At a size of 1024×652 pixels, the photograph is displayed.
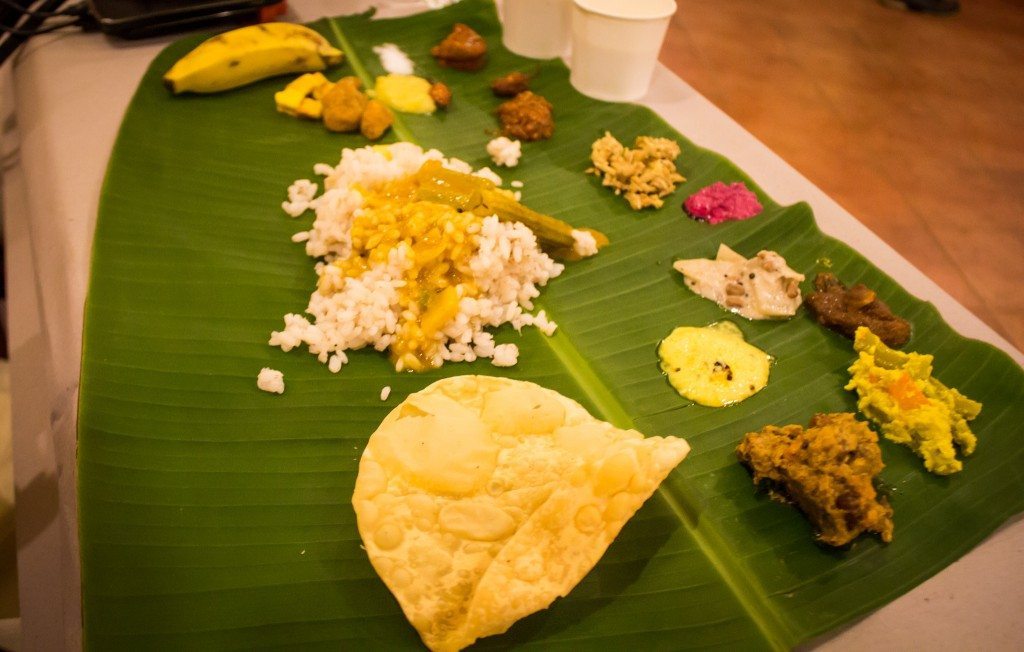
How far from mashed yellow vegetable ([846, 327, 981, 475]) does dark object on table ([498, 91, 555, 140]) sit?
2262mm

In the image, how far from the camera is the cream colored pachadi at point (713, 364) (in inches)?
108

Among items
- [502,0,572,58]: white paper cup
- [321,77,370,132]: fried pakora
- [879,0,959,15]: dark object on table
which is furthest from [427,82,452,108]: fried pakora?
[879,0,959,15]: dark object on table

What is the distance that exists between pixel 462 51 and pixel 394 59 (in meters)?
0.51

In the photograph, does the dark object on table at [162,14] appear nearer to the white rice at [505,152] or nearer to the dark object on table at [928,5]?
the white rice at [505,152]

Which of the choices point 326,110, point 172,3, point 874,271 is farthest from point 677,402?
point 172,3

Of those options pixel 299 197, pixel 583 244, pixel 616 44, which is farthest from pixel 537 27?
pixel 299 197

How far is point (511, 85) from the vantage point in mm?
4262

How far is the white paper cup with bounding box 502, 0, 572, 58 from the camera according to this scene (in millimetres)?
4559

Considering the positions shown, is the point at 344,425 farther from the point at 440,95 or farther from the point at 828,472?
the point at 440,95

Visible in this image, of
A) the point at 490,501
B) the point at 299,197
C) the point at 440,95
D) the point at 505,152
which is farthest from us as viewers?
the point at 440,95

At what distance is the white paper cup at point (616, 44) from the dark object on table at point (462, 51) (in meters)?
Result: 0.68

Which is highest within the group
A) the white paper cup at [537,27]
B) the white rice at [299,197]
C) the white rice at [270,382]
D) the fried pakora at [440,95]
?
the white paper cup at [537,27]

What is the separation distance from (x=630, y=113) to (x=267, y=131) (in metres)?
2.29

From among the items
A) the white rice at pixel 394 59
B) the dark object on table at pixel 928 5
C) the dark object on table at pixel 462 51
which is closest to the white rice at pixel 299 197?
the white rice at pixel 394 59
